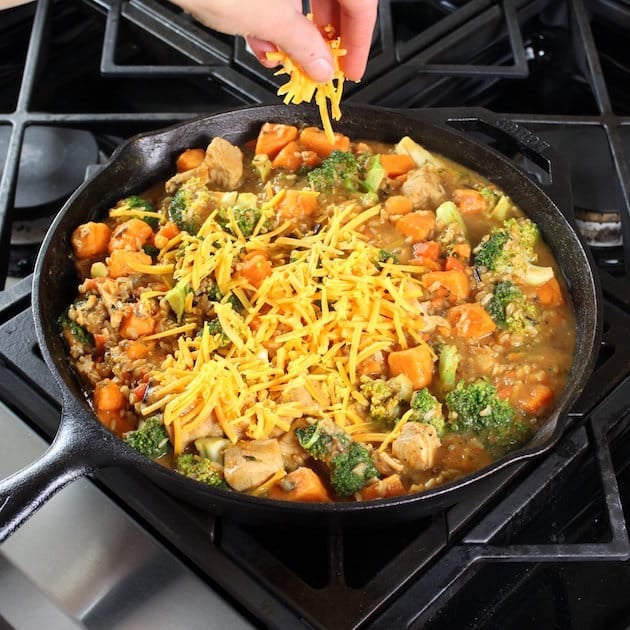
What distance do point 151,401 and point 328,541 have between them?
1.73 feet

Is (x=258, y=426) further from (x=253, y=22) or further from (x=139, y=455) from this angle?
(x=253, y=22)

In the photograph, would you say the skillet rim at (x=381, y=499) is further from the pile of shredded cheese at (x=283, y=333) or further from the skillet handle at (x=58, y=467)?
the pile of shredded cheese at (x=283, y=333)

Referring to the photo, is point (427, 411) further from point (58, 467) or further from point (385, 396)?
point (58, 467)

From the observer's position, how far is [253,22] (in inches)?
59.3

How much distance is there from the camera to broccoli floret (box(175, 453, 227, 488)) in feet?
5.79

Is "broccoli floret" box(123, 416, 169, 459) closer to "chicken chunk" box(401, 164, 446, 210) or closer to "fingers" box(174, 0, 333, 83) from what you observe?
"fingers" box(174, 0, 333, 83)

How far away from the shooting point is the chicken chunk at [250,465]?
1.76 metres

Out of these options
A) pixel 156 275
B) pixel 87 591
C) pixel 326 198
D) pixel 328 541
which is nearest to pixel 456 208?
pixel 326 198

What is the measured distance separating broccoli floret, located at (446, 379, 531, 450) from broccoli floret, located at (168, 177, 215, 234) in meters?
0.91

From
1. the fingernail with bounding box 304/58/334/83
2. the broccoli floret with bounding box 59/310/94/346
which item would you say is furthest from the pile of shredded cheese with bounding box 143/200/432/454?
the fingernail with bounding box 304/58/334/83

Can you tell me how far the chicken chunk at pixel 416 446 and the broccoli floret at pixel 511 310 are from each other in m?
0.43

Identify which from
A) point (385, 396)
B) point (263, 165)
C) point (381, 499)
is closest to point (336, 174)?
point (263, 165)

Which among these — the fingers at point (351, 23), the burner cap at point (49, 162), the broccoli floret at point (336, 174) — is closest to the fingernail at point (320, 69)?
the fingers at point (351, 23)

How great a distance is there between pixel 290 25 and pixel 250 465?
93cm
